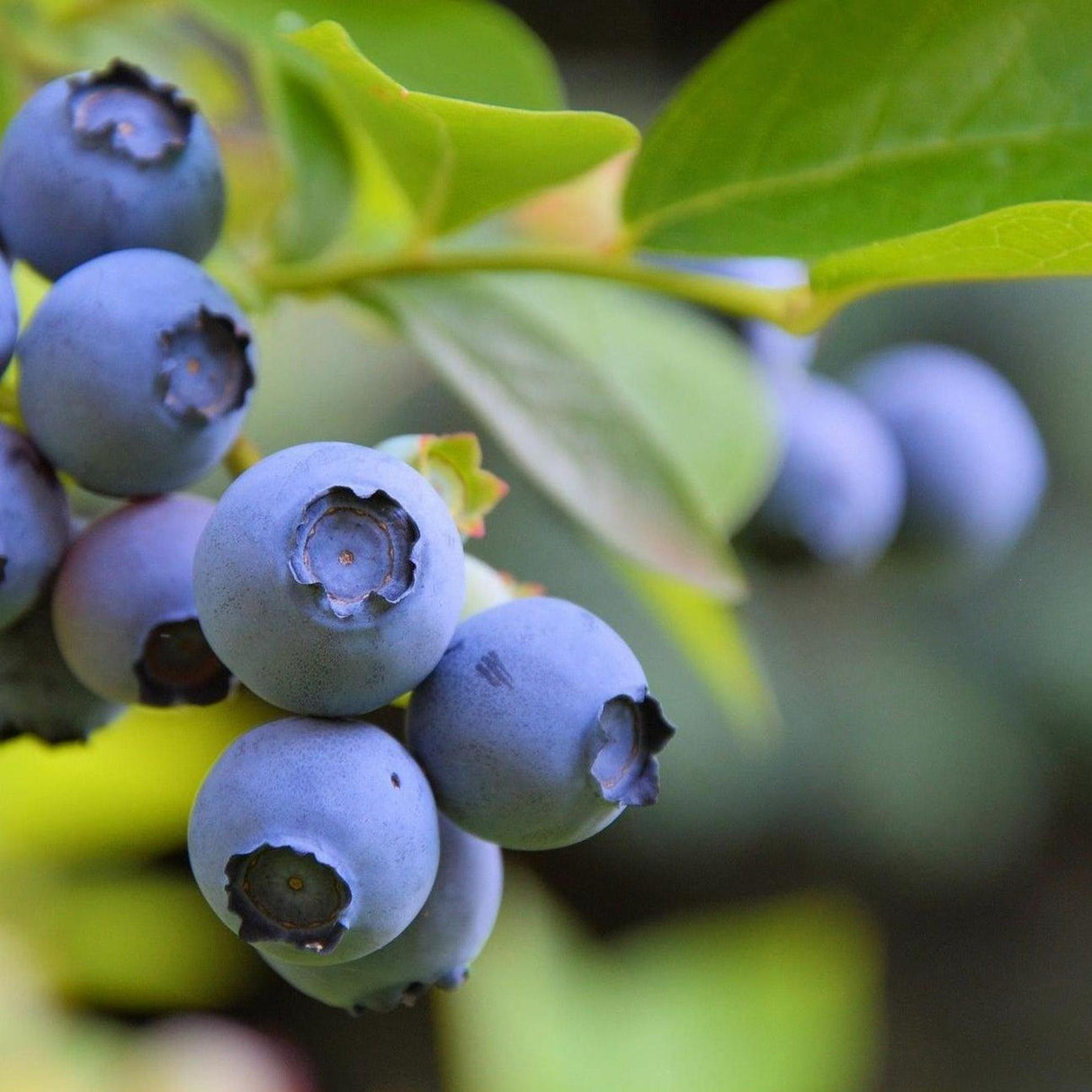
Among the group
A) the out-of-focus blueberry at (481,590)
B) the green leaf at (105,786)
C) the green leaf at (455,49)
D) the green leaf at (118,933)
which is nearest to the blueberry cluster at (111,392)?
the out-of-focus blueberry at (481,590)

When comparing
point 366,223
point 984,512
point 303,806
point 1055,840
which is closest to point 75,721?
point 303,806

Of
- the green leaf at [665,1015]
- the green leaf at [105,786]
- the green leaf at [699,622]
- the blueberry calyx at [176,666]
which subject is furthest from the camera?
the green leaf at [665,1015]

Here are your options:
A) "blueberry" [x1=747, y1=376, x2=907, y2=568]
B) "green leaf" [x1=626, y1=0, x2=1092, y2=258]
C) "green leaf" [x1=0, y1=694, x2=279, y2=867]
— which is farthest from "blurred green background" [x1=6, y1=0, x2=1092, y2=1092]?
"green leaf" [x1=626, y1=0, x2=1092, y2=258]

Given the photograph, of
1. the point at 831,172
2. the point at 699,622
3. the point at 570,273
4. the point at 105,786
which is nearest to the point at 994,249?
the point at 831,172

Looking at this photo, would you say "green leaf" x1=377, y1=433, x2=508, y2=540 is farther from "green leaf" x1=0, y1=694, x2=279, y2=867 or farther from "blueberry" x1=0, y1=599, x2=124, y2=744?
"green leaf" x1=0, y1=694, x2=279, y2=867

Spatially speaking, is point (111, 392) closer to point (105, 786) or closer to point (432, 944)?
point (432, 944)

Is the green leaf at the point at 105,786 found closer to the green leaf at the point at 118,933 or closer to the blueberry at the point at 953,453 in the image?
the green leaf at the point at 118,933
